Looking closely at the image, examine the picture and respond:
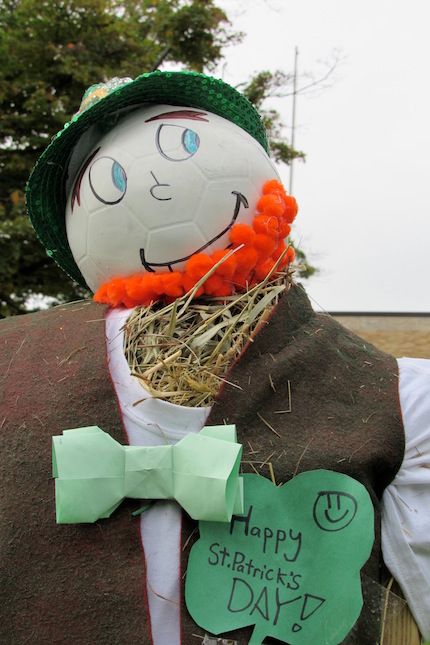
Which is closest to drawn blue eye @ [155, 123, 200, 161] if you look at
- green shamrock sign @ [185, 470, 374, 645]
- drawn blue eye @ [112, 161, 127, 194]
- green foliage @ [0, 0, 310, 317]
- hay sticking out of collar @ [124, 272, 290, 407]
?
drawn blue eye @ [112, 161, 127, 194]

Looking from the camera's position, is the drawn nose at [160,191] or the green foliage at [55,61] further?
the green foliage at [55,61]

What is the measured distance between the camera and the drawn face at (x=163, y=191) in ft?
4.64

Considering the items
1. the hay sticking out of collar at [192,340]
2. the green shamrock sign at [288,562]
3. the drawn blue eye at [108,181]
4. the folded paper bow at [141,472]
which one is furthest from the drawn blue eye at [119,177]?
the green shamrock sign at [288,562]

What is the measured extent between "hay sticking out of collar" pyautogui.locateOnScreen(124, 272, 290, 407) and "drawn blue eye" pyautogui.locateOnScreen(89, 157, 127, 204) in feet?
0.89

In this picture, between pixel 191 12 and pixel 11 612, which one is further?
pixel 191 12

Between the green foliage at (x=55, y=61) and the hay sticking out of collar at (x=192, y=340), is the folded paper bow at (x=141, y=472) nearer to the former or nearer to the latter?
the hay sticking out of collar at (x=192, y=340)

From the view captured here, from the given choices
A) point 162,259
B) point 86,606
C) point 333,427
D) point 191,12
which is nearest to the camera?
point 86,606

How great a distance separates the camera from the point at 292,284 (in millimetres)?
1477

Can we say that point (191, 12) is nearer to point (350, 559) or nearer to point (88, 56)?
point (88, 56)

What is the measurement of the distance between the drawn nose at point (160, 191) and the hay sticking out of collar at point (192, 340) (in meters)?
0.23

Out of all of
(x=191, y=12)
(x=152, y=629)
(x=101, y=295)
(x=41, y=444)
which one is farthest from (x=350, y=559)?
(x=191, y=12)

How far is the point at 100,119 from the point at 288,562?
3.66ft

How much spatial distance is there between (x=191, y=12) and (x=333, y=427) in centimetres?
654

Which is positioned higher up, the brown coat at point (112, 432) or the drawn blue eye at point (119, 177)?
the drawn blue eye at point (119, 177)
